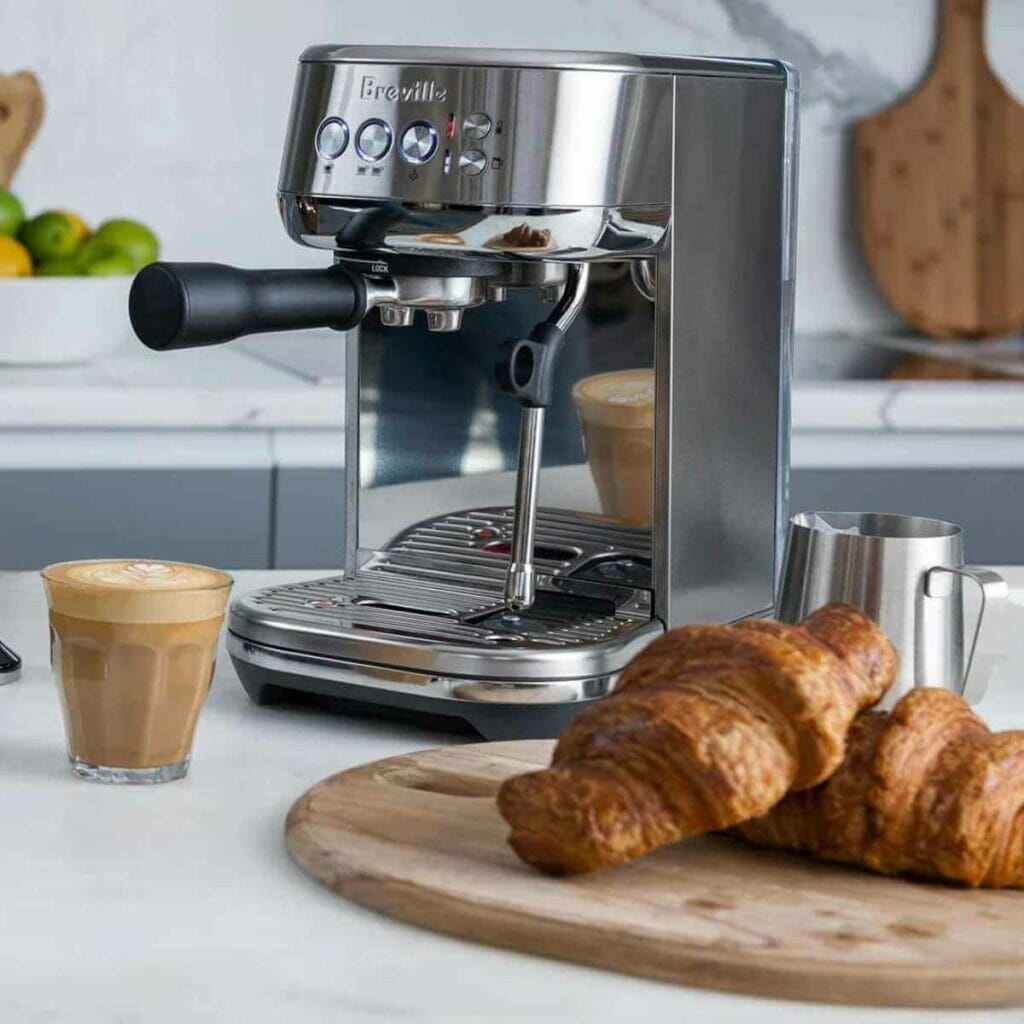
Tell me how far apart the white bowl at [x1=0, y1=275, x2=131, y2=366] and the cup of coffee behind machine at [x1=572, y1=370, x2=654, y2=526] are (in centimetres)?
114

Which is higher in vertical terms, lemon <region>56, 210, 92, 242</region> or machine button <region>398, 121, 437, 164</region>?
machine button <region>398, 121, 437, 164</region>

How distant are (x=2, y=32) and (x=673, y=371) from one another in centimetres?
182

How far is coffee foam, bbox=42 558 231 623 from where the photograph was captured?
0.85 m

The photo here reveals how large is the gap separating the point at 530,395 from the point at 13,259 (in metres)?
1.32

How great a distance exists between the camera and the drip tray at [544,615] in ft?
3.38

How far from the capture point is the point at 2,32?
103 inches

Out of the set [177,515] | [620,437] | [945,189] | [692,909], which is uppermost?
[945,189]

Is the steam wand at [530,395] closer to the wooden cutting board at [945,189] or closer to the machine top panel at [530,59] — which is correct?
the machine top panel at [530,59]

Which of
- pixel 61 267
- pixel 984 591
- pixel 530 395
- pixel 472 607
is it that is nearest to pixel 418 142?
pixel 530 395

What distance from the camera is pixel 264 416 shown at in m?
2.03

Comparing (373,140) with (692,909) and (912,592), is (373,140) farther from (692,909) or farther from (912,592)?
(692,909)

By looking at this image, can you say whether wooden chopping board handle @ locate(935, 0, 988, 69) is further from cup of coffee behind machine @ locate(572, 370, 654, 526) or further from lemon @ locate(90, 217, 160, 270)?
cup of coffee behind machine @ locate(572, 370, 654, 526)

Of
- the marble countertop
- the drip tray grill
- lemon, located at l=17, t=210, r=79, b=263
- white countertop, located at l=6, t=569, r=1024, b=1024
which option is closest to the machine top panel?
the drip tray grill

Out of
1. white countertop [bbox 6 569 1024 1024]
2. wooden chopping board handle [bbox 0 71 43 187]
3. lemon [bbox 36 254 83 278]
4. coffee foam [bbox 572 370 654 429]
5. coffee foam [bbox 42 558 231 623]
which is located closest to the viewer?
white countertop [bbox 6 569 1024 1024]
